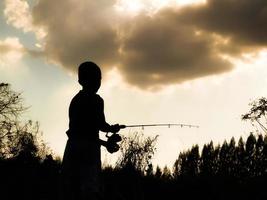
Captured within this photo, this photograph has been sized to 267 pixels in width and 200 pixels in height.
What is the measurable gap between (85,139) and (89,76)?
799mm

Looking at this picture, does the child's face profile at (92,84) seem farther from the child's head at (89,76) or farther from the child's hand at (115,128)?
the child's hand at (115,128)

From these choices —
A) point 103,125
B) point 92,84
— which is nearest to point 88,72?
point 92,84

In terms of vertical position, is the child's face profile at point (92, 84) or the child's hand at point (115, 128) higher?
the child's face profile at point (92, 84)

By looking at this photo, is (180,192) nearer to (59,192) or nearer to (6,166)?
(6,166)

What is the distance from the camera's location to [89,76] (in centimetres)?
586

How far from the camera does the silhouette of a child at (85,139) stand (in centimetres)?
552

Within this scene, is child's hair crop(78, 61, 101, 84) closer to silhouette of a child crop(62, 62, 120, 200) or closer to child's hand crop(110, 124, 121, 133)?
silhouette of a child crop(62, 62, 120, 200)

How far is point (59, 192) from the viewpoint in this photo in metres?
5.68

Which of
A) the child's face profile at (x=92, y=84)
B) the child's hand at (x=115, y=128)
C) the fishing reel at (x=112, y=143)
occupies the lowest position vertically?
the fishing reel at (x=112, y=143)

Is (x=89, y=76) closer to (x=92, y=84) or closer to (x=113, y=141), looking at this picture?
(x=92, y=84)

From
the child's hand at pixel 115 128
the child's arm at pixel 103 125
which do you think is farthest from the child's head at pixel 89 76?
the child's hand at pixel 115 128

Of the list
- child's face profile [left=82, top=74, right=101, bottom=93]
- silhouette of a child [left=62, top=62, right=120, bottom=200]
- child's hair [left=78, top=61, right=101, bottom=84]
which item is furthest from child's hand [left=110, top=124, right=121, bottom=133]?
child's hair [left=78, top=61, right=101, bottom=84]

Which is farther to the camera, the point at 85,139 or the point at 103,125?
the point at 103,125

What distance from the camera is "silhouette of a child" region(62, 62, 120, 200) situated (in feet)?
18.1
